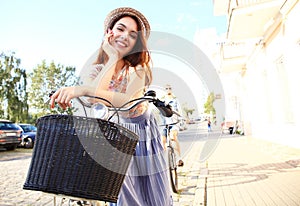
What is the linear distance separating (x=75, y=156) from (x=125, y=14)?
117 cm

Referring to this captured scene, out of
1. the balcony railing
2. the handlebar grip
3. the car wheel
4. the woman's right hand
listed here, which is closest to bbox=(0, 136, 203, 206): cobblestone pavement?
the woman's right hand

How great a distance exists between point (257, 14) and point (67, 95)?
972cm

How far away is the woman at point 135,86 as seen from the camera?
1.70 meters

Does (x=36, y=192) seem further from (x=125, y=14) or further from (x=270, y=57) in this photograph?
(x=270, y=57)

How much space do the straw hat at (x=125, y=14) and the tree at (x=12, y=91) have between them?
25236 mm

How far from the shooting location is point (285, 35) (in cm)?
841

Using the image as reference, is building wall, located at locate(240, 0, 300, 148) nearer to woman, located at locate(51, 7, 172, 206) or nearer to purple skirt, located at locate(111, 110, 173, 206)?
woman, located at locate(51, 7, 172, 206)

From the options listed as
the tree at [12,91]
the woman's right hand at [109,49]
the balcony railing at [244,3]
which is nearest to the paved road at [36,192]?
the woman's right hand at [109,49]

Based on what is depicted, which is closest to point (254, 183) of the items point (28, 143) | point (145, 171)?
point (145, 171)

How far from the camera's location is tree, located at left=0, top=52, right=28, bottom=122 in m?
24.0

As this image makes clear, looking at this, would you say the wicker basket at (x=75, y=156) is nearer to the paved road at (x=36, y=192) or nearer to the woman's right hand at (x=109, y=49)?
the woman's right hand at (x=109, y=49)

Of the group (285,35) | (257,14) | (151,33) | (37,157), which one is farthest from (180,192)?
(257,14)

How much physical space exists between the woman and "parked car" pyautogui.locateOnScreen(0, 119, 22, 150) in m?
11.4

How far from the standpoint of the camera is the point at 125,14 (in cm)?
188
